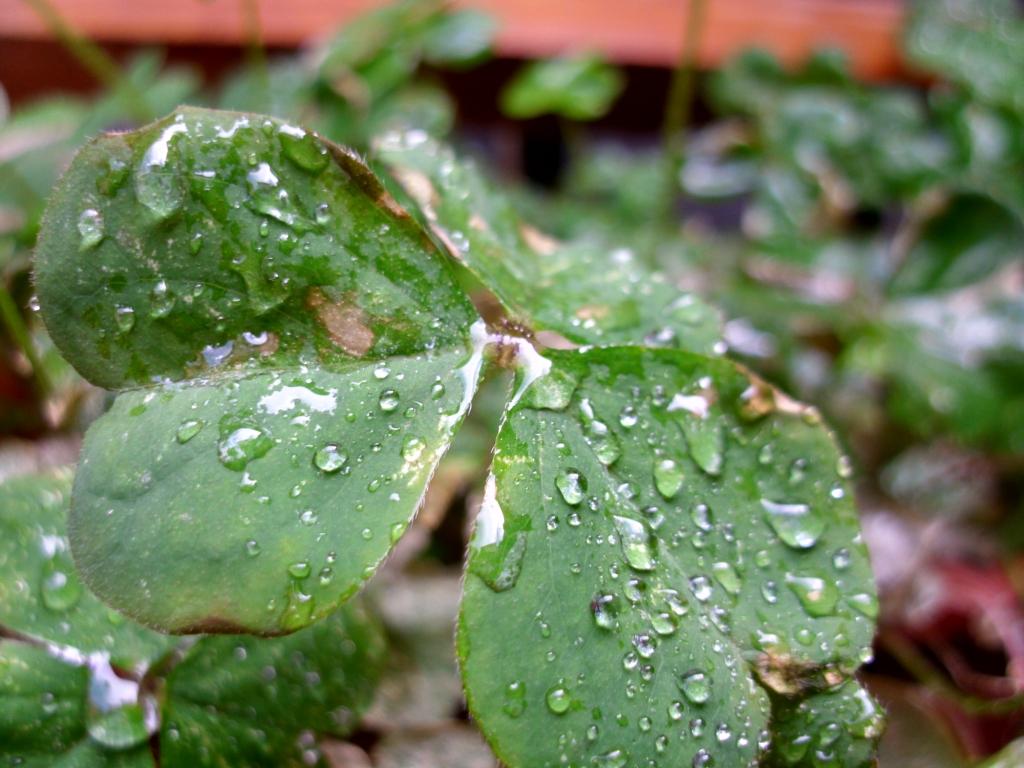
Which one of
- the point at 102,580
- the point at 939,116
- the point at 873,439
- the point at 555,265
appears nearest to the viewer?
the point at 102,580

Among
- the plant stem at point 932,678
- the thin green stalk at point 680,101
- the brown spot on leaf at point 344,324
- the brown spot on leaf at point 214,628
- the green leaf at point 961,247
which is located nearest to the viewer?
the brown spot on leaf at point 214,628

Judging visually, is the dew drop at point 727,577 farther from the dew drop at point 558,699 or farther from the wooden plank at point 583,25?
the wooden plank at point 583,25

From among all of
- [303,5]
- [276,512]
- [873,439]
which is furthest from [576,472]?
[303,5]

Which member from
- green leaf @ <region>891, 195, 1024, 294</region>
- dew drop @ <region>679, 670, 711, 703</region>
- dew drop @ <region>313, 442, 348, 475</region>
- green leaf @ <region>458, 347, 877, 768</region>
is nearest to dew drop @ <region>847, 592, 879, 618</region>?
green leaf @ <region>458, 347, 877, 768</region>

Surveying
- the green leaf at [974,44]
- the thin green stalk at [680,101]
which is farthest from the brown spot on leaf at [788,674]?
the green leaf at [974,44]

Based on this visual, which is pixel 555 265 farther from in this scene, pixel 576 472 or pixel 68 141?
pixel 68 141

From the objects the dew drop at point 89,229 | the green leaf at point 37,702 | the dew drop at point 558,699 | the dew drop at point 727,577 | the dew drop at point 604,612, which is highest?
the dew drop at point 89,229

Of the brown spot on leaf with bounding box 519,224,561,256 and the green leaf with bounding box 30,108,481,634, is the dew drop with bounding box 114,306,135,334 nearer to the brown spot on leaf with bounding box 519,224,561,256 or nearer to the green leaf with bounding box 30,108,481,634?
the green leaf with bounding box 30,108,481,634

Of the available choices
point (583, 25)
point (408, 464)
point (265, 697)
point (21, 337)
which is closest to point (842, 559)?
point (408, 464)
